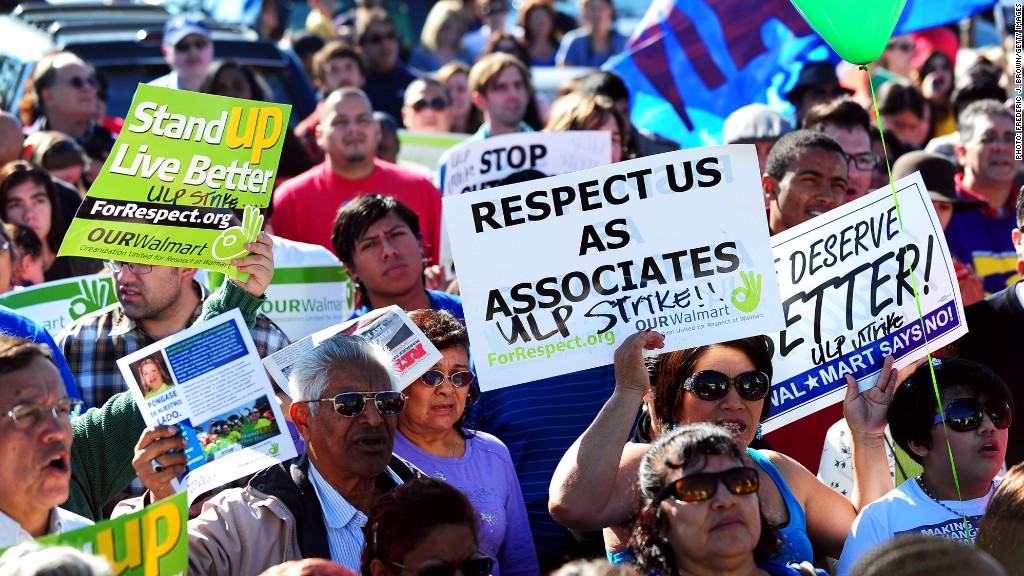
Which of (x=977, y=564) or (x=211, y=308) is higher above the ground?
(x=211, y=308)

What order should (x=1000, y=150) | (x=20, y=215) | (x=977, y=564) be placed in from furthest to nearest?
(x=1000, y=150), (x=20, y=215), (x=977, y=564)

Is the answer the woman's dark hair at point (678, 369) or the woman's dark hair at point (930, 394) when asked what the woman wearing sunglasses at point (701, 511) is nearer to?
the woman's dark hair at point (678, 369)

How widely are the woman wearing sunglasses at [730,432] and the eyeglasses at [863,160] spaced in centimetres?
242

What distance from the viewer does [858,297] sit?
16.0 ft

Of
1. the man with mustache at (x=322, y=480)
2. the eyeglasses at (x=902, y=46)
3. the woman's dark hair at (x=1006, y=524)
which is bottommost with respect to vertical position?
the woman's dark hair at (x=1006, y=524)

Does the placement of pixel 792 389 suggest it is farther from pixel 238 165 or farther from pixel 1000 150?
pixel 1000 150

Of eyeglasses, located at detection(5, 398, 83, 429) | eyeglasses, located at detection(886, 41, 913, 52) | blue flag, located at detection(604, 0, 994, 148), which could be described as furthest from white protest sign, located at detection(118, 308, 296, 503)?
eyeglasses, located at detection(886, 41, 913, 52)


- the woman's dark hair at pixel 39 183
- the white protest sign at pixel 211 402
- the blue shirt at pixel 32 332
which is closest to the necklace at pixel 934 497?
the white protest sign at pixel 211 402

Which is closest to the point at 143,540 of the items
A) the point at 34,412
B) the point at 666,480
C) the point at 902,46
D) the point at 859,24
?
the point at 34,412

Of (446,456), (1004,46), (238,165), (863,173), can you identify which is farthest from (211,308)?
(1004,46)

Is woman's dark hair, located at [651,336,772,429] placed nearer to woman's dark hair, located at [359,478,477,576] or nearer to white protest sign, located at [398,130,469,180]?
woman's dark hair, located at [359,478,477,576]

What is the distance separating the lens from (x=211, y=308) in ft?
15.8

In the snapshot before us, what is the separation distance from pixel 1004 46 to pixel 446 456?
722cm

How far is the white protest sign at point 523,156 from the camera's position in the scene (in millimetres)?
7180
